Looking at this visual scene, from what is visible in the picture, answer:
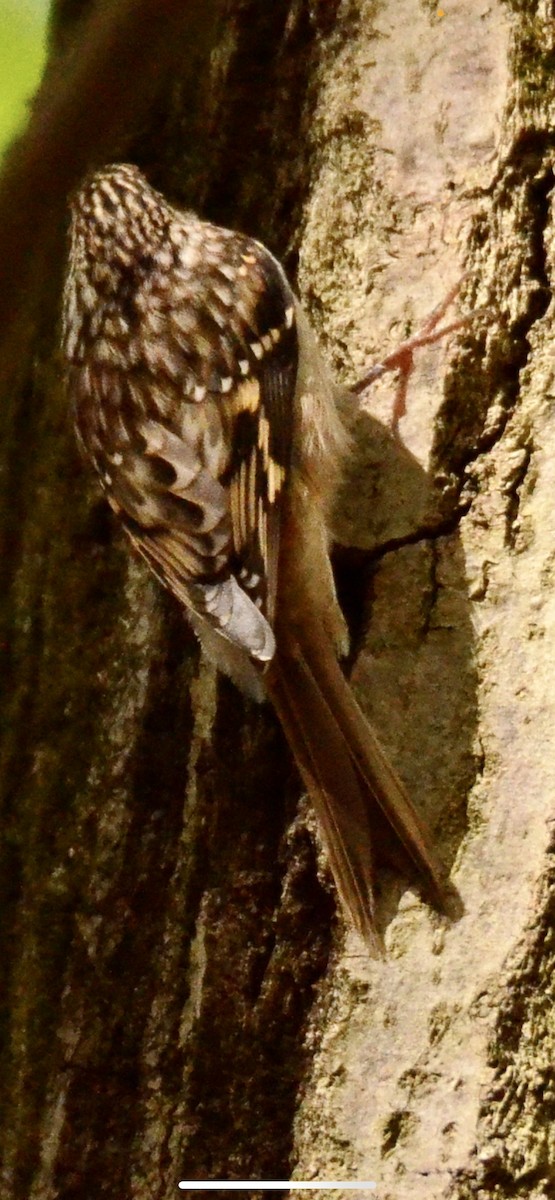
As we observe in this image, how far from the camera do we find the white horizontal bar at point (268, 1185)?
1.08 metres

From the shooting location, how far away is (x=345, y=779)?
1.18 metres

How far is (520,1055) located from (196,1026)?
0.37m

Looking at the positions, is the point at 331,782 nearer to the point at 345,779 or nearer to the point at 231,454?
the point at 345,779

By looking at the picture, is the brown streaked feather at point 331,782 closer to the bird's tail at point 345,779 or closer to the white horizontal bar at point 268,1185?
the bird's tail at point 345,779

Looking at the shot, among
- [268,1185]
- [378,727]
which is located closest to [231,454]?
[378,727]

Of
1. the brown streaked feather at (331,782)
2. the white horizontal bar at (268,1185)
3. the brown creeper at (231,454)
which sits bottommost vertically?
the white horizontal bar at (268,1185)

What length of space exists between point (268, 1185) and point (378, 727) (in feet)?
1.48

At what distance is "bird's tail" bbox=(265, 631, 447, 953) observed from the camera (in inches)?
44.6

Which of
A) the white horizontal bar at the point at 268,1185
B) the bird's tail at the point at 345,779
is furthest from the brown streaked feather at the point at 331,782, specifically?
the white horizontal bar at the point at 268,1185

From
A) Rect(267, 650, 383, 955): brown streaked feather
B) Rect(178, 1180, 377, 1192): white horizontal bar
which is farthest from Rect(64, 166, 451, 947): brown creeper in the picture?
Rect(178, 1180, 377, 1192): white horizontal bar

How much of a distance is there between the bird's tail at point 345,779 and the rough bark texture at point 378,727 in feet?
0.07

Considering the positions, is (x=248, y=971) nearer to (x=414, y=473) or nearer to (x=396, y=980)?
(x=396, y=980)

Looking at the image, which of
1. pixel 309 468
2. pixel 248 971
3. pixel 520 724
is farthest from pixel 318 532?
pixel 248 971

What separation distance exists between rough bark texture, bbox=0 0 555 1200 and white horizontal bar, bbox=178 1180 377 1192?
10mm
